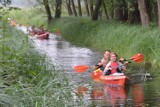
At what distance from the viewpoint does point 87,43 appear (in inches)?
973

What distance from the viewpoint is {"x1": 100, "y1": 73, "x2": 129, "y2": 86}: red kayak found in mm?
12516

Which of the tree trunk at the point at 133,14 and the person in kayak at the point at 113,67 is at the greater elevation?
the tree trunk at the point at 133,14

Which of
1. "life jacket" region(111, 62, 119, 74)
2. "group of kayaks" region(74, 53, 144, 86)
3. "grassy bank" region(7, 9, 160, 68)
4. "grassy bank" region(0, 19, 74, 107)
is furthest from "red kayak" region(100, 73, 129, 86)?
"grassy bank" region(0, 19, 74, 107)

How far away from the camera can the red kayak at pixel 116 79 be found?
41.1 ft

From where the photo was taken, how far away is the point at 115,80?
41.9 ft

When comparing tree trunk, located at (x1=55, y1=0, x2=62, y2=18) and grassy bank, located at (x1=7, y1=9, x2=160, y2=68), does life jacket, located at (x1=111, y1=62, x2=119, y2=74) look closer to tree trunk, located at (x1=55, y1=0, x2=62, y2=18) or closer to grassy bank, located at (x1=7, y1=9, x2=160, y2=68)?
grassy bank, located at (x1=7, y1=9, x2=160, y2=68)

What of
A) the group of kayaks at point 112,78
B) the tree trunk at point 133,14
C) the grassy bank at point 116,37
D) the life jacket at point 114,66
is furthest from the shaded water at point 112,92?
the tree trunk at point 133,14

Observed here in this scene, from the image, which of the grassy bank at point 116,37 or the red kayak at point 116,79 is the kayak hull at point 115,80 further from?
the grassy bank at point 116,37

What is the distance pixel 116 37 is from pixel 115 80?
730 centimetres

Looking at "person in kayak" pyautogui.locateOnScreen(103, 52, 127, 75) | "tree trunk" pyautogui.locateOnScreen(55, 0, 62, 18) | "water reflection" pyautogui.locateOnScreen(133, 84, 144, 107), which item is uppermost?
"tree trunk" pyautogui.locateOnScreen(55, 0, 62, 18)

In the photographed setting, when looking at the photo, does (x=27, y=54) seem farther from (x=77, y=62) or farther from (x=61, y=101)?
(x=77, y=62)

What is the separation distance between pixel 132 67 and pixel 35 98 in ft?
34.5

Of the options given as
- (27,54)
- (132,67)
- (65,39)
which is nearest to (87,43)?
(65,39)

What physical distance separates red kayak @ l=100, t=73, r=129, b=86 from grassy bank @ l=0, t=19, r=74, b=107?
3061 mm
